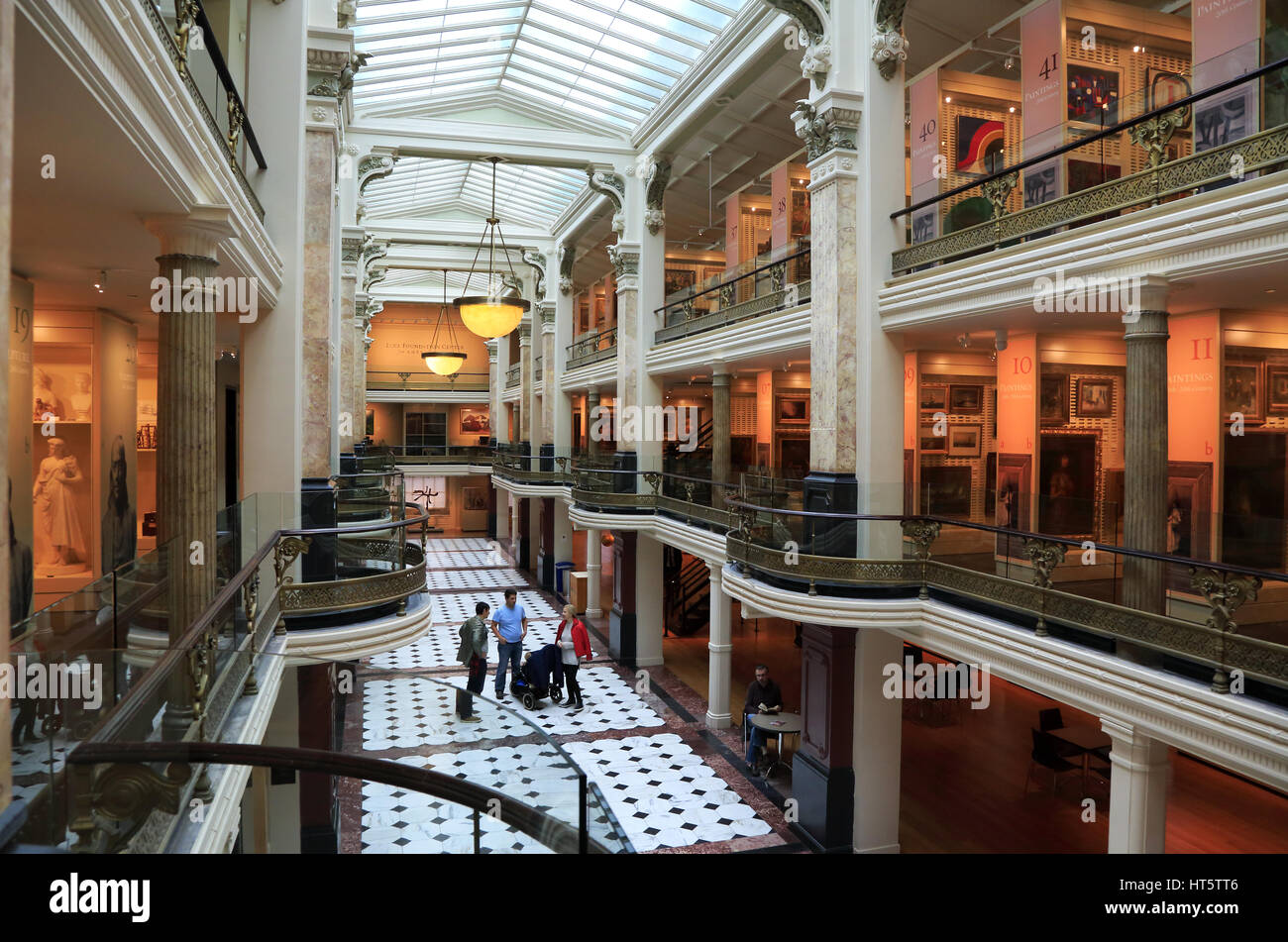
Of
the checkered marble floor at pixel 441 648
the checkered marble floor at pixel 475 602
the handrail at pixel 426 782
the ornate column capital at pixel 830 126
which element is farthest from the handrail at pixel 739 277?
the handrail at pixel 426 782

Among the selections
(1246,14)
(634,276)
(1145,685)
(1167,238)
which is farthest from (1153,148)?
(634,276)

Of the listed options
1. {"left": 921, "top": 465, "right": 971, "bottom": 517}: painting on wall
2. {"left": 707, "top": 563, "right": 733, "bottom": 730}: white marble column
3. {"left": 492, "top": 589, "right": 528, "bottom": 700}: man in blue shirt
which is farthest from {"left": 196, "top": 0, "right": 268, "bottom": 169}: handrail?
{"left": 707, "top": 563, "right": 733, "bottom": 730}: white marble column

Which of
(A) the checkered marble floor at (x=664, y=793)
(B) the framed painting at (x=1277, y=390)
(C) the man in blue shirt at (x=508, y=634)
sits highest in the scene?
(B) the framed painting at (x=1277, y=390)

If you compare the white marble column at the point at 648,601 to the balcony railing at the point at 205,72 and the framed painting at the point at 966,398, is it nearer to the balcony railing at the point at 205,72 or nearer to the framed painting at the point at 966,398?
the framed painting at the point at 966,398

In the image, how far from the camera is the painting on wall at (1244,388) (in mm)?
8367

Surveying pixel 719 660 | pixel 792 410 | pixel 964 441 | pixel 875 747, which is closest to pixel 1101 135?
pixel 964 441

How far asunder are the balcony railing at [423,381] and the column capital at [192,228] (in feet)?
108

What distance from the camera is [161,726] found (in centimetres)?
302

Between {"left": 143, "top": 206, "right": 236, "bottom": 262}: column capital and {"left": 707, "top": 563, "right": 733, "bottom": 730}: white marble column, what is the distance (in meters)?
9.40

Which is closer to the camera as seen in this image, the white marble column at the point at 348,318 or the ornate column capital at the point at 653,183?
the white marble column at the point at 348,318

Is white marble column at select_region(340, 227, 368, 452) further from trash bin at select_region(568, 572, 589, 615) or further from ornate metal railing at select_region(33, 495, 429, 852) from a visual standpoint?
ornate metal railing at select_region(33, 495, 429, 852)

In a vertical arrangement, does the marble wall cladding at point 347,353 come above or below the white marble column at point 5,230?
above

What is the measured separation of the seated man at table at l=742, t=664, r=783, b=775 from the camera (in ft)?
36.7

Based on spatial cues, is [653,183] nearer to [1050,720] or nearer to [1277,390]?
[1277,390]
